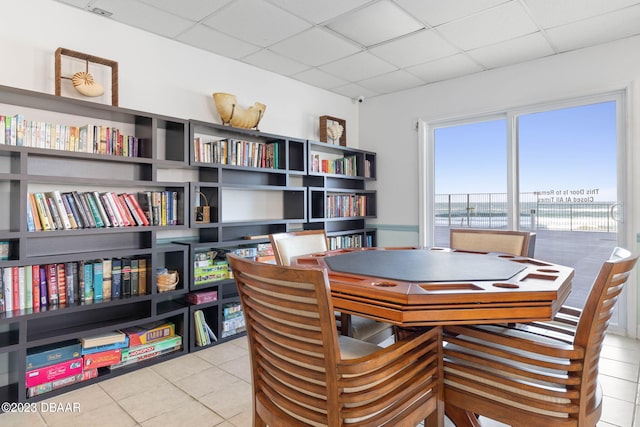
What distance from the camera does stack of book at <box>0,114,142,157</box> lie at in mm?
2234

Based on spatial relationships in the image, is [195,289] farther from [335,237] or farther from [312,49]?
[312,49]

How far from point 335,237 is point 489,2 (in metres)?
2.64

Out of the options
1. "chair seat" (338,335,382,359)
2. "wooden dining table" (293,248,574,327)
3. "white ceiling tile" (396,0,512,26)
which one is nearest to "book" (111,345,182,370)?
"wooden dining table" (293,248,574,327)

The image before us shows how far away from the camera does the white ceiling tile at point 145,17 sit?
8.55 feet

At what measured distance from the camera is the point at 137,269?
2738 mm

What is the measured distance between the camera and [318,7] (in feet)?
8.87

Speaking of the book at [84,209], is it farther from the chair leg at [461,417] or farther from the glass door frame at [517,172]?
the glass door frame at [517,172]

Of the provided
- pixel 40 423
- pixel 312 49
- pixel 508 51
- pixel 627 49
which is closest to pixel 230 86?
pixel 312 49

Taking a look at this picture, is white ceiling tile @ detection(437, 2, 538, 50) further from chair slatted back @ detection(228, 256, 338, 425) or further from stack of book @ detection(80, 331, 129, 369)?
stack of book @ detection(80, 331, 129, 369)

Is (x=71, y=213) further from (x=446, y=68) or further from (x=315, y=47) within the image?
(x=446, y=68)

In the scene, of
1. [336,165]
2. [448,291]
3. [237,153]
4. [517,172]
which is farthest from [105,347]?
[517,172]

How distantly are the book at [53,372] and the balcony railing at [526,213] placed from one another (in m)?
3.78

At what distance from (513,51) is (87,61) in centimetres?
358

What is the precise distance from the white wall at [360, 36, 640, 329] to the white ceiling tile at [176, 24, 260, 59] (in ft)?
6.67
